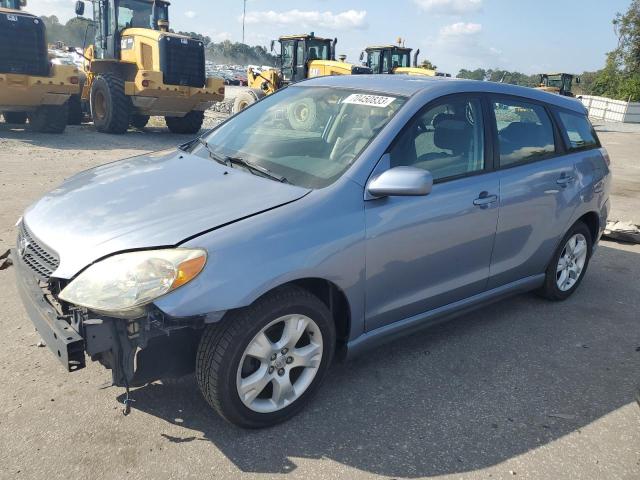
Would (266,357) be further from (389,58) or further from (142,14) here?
(389,58)

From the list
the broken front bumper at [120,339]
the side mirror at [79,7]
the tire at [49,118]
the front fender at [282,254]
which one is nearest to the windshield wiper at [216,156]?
the front fender at [282,254]

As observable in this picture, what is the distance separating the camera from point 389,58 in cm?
2061

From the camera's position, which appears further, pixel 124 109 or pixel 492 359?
pixel 124 109

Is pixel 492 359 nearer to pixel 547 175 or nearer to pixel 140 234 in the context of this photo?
pixel 547 175

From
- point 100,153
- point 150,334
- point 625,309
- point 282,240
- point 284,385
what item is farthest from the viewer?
point 100,153

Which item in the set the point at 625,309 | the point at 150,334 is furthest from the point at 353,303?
the point at 625,309

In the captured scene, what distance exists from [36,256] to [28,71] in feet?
35.3

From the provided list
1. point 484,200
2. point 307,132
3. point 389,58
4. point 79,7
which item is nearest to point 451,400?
point 484,200

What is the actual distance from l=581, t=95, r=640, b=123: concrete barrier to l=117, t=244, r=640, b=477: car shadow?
33.0m

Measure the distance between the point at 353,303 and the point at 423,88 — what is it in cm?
145

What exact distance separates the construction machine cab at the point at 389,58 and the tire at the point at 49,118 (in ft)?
38.7

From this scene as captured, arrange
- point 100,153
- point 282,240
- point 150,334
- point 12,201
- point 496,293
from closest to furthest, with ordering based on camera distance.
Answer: point 150,334 < point 282,240 < point 496,293 < point 12,201 < point 100,153

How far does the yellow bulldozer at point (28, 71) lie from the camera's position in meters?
11.5

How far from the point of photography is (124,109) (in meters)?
12.9
